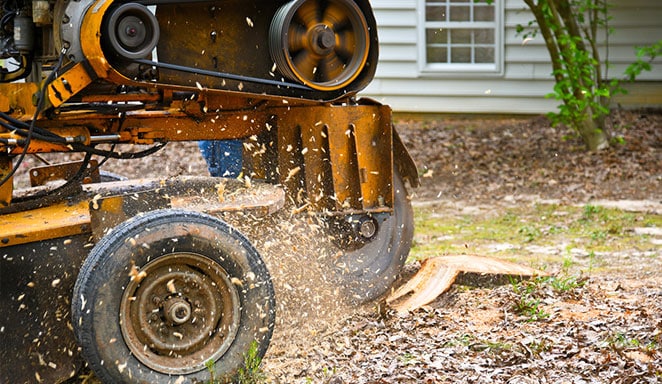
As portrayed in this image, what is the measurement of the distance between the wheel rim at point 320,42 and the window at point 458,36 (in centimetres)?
909

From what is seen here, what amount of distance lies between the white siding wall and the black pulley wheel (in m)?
9.75

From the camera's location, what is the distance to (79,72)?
15.4ft

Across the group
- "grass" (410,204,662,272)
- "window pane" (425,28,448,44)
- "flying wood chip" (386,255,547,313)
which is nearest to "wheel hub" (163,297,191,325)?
"flying wood chip" (386,255,547,313)

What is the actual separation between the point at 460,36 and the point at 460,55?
0.28 meters

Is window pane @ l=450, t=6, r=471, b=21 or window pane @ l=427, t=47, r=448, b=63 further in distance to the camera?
window pane @ l=427, t=47, r=448, b=63

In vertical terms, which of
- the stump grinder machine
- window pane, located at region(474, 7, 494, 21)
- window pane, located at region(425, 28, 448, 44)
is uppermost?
window pane, located at region(474, 7, 494, 21)

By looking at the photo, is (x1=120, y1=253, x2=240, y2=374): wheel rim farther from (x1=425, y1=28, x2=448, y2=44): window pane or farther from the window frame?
(x1=425, y1=28, x2=448, y2=44): window pane

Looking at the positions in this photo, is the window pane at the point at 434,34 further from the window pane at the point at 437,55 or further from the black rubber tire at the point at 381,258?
the black rubber tire at the point at 381,258

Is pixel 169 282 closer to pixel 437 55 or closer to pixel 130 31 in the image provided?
pixel 130 31

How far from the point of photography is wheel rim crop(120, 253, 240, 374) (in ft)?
14.4

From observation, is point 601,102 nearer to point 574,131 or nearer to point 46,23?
Result: point 574,131

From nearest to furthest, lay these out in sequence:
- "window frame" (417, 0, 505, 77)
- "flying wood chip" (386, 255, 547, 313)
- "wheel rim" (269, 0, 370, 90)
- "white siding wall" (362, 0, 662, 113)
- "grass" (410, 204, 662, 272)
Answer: "wheel rim" (269, 0, 370, 90), "flying wood chip" (386, 255, 547, 313), "grass" (410, 204, 662, 272), "white siding wall" (362, 0, 662, 113), "window frame" (417, 0, 505, 77)

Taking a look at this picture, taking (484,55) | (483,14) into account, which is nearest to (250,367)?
(484,55)

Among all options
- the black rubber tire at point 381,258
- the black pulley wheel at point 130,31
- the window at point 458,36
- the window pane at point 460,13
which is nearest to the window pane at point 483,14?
the window at point 458,36
